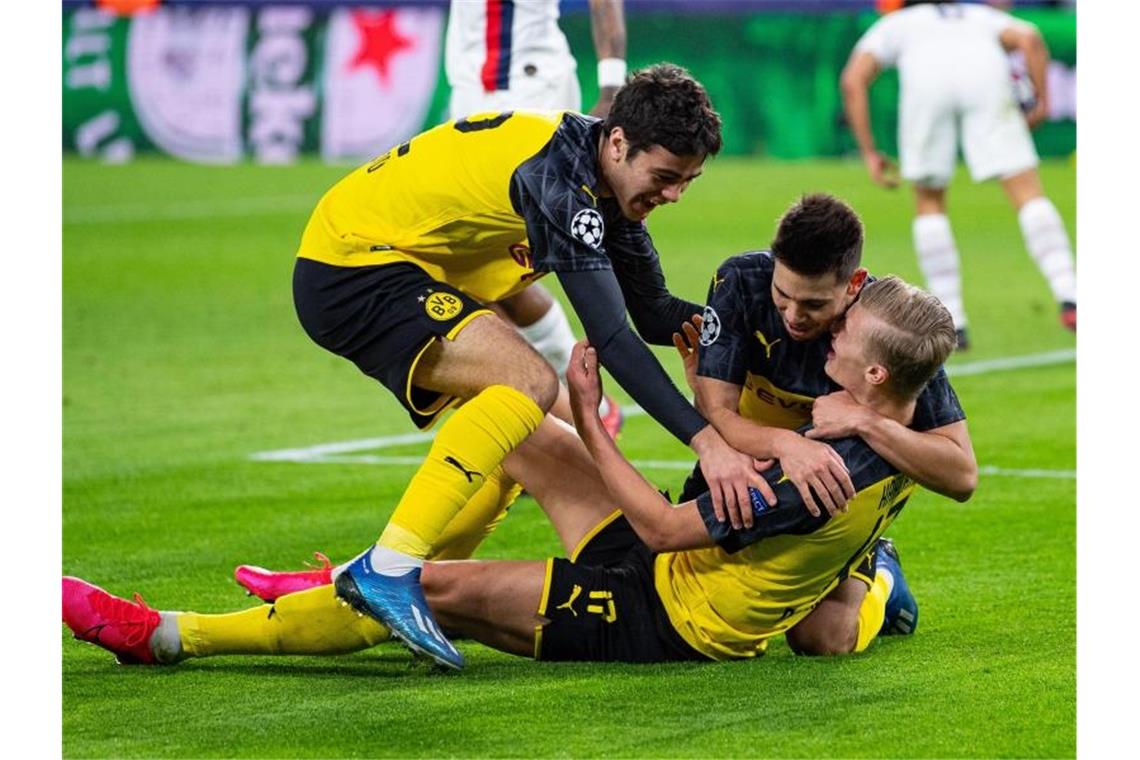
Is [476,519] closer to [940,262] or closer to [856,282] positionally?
[856,282]

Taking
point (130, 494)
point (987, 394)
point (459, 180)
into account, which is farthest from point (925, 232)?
point (459, 180)

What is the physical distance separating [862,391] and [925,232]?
7098 millimetres

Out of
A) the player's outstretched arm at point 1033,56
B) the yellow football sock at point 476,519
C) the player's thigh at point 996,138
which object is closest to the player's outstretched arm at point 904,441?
the yellow football sock at point 476,519

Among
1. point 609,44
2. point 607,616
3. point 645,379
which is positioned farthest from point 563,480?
point 609,44

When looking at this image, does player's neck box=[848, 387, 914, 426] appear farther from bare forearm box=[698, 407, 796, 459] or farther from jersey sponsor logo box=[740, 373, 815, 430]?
jersey sponsor logo box=[740, 373, 815, 430]

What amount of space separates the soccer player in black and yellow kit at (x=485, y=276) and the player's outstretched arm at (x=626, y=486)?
0.08 metres

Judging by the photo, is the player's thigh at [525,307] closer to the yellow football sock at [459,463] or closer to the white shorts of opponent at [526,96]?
the white shorts of opponent at [526,96]

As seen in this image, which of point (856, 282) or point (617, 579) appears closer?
point (856, 282)

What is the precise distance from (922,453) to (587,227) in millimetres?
938

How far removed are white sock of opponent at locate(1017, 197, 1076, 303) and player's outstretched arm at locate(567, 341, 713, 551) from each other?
6.87 m

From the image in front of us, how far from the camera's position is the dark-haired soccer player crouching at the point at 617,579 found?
455 cm

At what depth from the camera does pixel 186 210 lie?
1912cm

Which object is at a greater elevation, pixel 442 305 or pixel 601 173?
pixel 601 173

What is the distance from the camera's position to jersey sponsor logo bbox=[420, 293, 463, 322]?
5.11 metres
